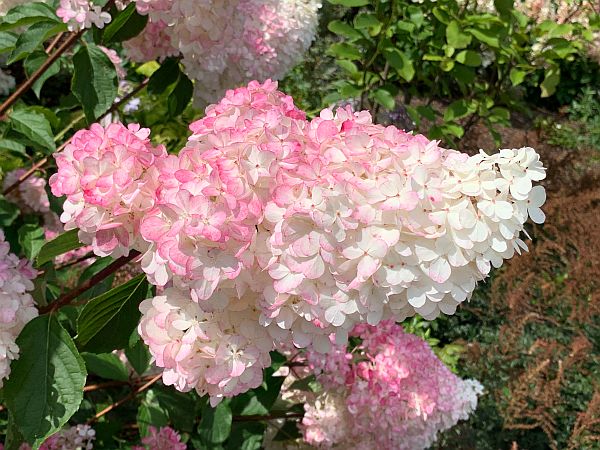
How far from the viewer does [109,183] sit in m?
0.68

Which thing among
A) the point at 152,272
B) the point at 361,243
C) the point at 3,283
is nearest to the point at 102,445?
the point at 3,283

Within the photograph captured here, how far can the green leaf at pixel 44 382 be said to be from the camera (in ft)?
2.68

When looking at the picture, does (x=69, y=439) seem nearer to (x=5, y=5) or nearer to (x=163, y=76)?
(x=163, y=76)

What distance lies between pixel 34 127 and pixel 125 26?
264mm

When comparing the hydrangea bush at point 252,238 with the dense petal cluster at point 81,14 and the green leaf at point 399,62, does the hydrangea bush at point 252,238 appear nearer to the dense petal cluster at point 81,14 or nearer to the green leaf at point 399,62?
the dense petal cluster at point 81,14

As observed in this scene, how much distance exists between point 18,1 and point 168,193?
0.96 metres

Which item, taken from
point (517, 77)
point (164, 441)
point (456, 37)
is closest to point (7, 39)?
point (164, 441)

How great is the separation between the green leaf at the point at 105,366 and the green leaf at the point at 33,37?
52 centimetres

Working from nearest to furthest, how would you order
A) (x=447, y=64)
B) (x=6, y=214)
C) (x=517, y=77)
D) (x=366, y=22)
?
(x=6, y=214)
(x=366, y=22)
(x=447, y=64)
(x=517, y=77)

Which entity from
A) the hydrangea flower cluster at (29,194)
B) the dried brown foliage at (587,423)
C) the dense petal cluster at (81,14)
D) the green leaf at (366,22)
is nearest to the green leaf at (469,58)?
the green leaf at (366,22)

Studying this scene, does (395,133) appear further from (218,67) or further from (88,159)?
(218,67)

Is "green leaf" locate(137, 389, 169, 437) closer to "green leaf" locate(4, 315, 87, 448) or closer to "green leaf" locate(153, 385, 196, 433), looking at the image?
"green leaf" locate(153, 385, 196, 433)

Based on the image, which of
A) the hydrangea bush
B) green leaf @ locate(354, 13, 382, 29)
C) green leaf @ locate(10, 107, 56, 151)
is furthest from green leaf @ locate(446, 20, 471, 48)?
the hydrangea bush

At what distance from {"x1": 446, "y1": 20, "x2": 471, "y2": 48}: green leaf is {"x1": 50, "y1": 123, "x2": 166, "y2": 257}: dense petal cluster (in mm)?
1985
